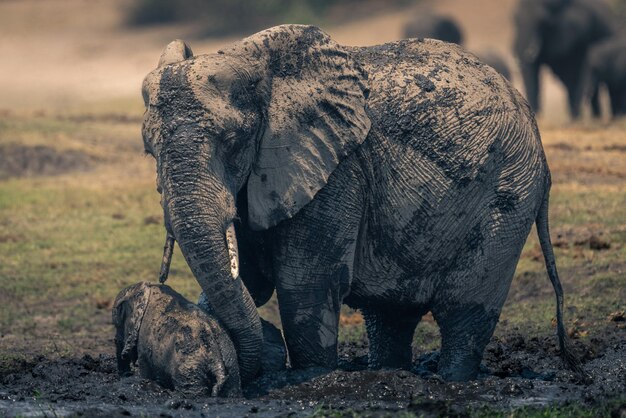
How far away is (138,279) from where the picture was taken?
14547 millimetres

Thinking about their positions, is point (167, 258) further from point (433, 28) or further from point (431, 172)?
point (433, 28)

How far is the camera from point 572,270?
13734 millimetres

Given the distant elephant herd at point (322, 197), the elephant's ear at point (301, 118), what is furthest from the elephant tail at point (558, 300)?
the elephant's ear at point (301, 118)

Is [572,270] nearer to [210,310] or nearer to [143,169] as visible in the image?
[210,310]

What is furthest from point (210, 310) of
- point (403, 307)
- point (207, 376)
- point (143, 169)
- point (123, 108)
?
point (123, 108)

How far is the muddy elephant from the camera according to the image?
34281 millimetres

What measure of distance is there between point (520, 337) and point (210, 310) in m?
3.07

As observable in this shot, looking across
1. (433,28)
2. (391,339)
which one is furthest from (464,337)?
(433,28)

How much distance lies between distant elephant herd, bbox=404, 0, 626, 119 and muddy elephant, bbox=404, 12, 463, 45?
3.37m

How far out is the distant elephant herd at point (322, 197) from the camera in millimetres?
8836

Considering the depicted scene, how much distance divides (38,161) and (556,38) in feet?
43.4

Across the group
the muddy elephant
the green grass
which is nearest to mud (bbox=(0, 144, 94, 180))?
the green grass

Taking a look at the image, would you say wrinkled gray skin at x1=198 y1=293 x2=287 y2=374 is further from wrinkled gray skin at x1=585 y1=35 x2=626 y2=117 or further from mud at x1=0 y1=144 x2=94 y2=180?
wrinkled gray skin at x1=585 y1=35 x2=626 y2=117

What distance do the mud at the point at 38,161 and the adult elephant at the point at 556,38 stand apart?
11.9 m
